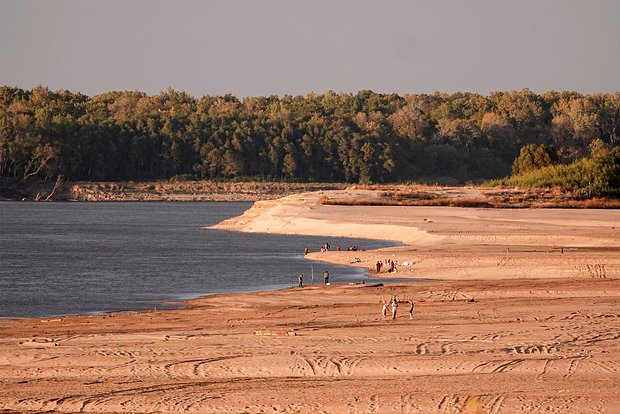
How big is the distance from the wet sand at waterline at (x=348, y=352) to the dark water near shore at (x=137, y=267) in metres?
3.38

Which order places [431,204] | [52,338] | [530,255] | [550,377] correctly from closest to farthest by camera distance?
[550,377], [52,338], [530,255], [431,204]

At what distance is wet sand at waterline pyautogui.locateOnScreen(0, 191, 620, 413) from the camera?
54.4ft

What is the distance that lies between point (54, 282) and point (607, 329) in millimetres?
21639

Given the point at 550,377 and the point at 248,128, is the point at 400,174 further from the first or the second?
the point at 550,377

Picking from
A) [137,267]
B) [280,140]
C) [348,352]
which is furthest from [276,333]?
[280,140]

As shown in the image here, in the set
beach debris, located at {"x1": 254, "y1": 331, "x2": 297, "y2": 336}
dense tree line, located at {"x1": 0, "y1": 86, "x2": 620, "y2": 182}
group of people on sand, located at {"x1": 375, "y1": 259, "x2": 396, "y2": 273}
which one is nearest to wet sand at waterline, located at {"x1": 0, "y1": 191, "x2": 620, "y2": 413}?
beach debris, located at {"x1": 254, "y1": 331, "x2": 297, "y2": 336}

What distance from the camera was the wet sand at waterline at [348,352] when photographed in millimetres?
16578

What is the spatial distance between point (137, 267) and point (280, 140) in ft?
422

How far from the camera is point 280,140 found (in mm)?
173250

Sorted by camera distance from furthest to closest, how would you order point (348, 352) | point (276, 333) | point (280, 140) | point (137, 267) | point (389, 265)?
point (280, 140)
point (137, 267)
point (389, 265)
point (276, 333)
point (348, 352)

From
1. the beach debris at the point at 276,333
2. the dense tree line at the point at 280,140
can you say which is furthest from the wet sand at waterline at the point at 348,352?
the dense tree line at the point at 280,140

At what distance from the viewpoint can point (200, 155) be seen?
171250 mm

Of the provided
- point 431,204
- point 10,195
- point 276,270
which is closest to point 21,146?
point 10,195

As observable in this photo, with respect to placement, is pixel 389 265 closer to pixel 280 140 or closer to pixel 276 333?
pixel 276 333
